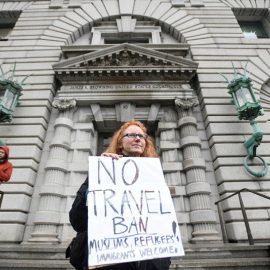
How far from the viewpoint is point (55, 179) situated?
6.74 meters

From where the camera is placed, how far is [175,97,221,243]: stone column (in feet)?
19.9

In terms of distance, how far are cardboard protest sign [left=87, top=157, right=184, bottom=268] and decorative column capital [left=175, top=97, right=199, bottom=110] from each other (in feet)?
20.9

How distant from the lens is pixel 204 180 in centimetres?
676

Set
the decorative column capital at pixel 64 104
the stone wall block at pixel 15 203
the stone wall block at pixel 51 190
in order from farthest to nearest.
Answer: the decorative column capital at pixel 64 104
the stone wall block at pixel 51 190
the stone wall block at pixel 15 203

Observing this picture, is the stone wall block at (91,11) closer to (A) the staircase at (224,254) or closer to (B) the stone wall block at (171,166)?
(B) the stone wall block at (171,166)

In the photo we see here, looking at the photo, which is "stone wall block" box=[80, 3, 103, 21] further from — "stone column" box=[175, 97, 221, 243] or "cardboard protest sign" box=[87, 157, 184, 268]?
"cardboard protest sign" box=[87, 157, 184, 268]

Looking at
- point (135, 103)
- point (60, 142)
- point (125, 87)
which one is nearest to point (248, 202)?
point (135, 103)

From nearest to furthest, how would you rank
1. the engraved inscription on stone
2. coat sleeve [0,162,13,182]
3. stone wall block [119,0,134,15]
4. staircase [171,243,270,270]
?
staircase [171,243,270,270] → coat sleeve [0,162,13,182] → the engraved inscription on stone → stone wall block [119,0,134,15]

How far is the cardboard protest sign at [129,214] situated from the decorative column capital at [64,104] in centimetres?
673

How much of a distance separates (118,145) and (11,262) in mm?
4023

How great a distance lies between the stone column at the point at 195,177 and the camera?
6070 millimetres

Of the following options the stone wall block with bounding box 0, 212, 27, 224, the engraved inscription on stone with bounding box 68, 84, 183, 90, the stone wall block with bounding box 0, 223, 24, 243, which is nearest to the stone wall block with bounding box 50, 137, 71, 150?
the stone wall block with bounding box 0, 212, 27, 224

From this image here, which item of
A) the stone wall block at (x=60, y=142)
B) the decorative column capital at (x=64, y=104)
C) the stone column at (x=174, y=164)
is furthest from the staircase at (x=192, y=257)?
the decorative column capital at (x=64, y=104)

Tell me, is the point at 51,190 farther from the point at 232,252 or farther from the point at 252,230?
the point at 252,230
